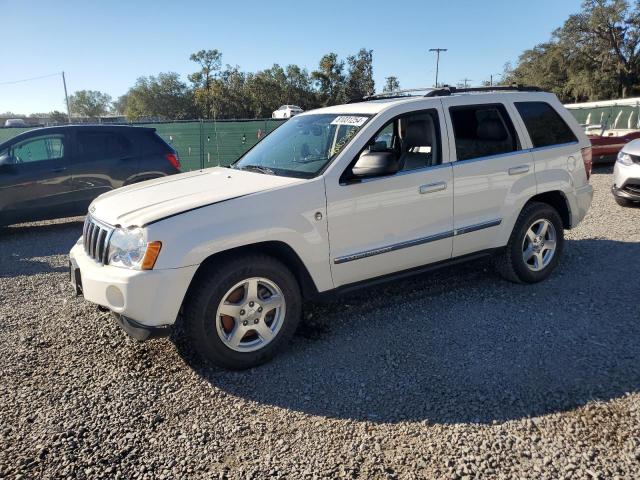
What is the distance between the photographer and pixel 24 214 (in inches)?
313

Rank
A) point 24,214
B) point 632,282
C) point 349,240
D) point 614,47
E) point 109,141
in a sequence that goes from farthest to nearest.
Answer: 1. point 614,47
2. point 109,141
3. point 24,214
4. point 632,282
5. point 349,240

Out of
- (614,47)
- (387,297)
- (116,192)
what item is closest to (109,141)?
(116,192)

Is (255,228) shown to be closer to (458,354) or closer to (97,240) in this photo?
(97,240)

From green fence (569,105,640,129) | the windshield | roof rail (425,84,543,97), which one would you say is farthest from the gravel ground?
green fence (569,105,640,129)

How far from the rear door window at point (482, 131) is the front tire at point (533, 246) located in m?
0.70

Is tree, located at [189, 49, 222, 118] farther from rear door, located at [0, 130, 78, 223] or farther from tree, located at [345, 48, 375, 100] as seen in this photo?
rear door, located at [0, 130, 78, 223]

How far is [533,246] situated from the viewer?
4.90 meters

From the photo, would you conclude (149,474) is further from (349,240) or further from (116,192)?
(116,192)

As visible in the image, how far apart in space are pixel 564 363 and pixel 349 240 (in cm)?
175

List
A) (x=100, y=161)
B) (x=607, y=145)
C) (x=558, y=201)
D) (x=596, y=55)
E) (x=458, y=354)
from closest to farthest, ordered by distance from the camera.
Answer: (x=458, y=354)
(x=558, y=201)
(x=100, y=161)
(x=607, y=145)
(x=596, y=55)

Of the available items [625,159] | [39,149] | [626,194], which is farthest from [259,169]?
[625,159]

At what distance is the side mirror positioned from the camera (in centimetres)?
362

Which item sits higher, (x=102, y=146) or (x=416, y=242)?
(x=102, y=146)

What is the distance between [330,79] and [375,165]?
59856 mm
